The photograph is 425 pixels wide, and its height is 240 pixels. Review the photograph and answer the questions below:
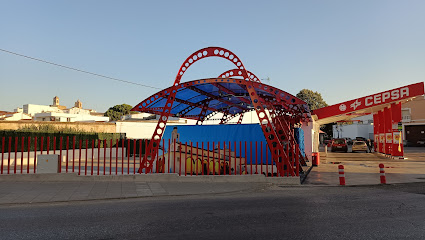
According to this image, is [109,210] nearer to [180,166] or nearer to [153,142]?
[180,166]

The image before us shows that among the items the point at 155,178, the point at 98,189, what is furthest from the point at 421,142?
the point at 98,189

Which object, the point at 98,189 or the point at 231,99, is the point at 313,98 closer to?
the point at 231,99

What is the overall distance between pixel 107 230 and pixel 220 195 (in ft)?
15.4

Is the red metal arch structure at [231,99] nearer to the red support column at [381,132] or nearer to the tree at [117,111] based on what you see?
the red support column at [381,132]

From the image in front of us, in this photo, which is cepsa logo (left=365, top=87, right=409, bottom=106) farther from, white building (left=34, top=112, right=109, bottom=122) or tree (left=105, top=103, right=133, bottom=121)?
tree (left=105, top=103, right=133, bottom=121)

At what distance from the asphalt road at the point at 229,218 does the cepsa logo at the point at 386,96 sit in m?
14.6

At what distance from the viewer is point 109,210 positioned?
24.5ft

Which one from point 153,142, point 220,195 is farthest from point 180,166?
Answer: point 220,195

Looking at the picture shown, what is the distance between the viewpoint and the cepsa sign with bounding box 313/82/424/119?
2133cm

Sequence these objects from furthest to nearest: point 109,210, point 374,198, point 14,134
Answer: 1. point 14,134
2. point 374,198
3. point 109,210

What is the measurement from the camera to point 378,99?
2252cm

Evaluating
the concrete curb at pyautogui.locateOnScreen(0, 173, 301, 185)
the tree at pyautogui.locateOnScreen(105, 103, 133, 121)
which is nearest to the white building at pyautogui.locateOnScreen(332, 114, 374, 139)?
the tree at pyautogui.locateOnScreen(105, 103, 133, 121)

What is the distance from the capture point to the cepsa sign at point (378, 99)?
21.3 metres

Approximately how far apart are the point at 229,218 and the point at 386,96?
67.3 feet
